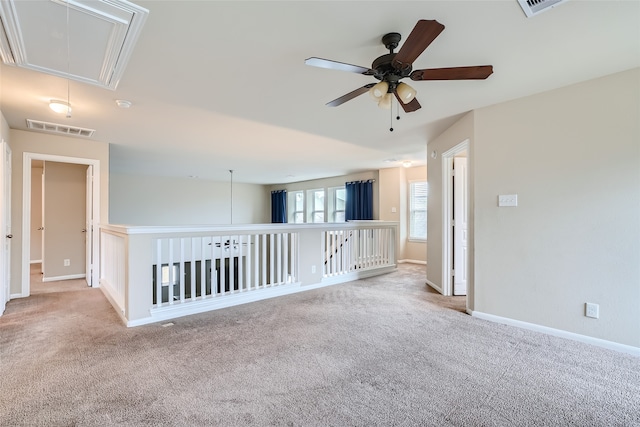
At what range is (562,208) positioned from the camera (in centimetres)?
280

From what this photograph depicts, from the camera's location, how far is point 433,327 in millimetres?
3049

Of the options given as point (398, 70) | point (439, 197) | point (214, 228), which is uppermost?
point (398, 70)

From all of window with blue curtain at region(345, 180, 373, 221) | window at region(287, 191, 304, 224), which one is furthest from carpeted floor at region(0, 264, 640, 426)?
window at region(287, 191, 304, 224)

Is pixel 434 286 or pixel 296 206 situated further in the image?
pixel 296 206

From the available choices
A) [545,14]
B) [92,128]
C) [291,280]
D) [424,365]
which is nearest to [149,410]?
[424,365]

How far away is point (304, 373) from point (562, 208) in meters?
2.79

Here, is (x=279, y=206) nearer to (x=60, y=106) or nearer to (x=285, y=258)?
(x=285, y=258)

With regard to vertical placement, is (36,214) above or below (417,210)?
below

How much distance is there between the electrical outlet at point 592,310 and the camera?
2.61 metres

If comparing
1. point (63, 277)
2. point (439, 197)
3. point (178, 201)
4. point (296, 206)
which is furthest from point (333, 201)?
point (63, 277)

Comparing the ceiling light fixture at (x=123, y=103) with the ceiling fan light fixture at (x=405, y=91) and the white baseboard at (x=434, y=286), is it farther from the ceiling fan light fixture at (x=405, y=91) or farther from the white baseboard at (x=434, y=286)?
the white baseboard at (x=434, y=286)

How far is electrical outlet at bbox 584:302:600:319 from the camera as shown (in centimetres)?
261

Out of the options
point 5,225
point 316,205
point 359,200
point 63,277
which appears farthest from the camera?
point 316,205

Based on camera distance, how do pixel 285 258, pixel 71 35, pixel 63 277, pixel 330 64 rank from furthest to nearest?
pixel 63 277, pixel 285 258, pixel 71 35, pixel 330 64
